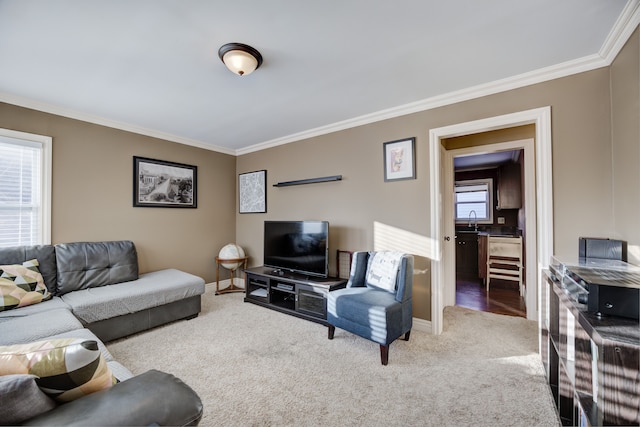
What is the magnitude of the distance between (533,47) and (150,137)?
4.23 m

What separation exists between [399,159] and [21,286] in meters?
3.74

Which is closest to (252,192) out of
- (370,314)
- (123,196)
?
(123,196)

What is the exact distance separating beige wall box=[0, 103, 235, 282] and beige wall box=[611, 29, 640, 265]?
182 inches

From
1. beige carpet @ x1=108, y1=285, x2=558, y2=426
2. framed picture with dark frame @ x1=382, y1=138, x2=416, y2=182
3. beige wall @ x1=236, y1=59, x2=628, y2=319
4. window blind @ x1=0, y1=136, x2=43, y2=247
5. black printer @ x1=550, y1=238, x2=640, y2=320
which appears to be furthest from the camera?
framed picture with dark frame @ x1=382, y1=138, x2=416, y2=182

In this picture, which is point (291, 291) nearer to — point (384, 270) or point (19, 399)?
point (384, 270)

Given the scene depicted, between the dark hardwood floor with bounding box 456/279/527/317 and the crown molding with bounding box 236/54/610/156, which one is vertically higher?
the crown molding with bounding box 236/54/610/156

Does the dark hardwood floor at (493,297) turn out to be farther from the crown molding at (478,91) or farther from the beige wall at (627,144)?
the crown molding at (478,91)

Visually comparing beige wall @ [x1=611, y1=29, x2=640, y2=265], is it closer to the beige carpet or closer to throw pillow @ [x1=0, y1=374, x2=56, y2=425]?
the beige carpet

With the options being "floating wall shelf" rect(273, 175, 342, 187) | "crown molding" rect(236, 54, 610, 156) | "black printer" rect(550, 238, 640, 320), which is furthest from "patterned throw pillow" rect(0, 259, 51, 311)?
"black printer" rect(550, 238, 640, 320)

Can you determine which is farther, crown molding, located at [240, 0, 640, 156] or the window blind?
the window blind

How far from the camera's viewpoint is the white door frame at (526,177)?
2.27m

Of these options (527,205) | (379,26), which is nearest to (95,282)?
(379,26)

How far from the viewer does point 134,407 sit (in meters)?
0.83

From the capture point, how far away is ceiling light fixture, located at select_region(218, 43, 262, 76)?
6.30 feet
